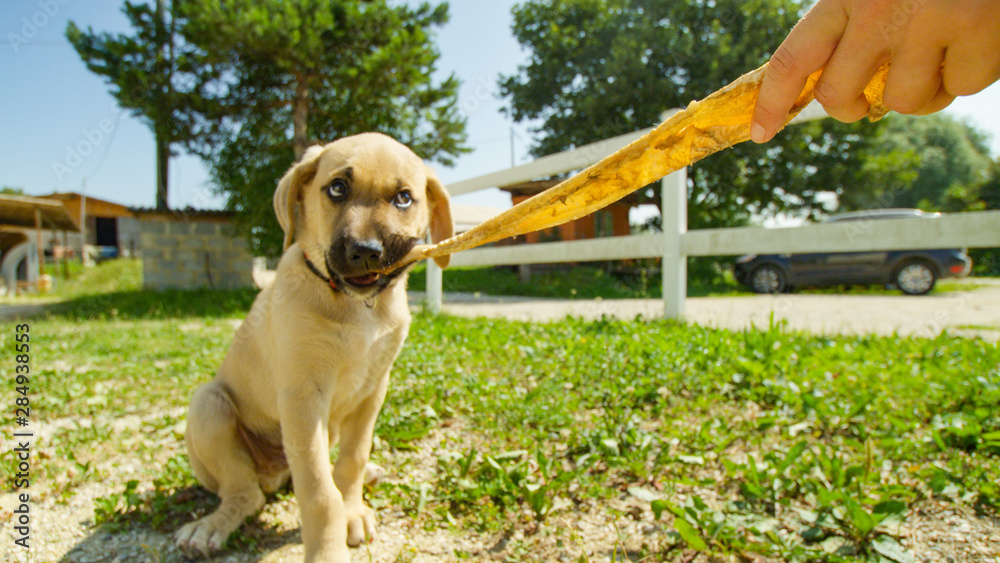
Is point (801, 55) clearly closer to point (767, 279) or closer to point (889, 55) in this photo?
point (889, 55)

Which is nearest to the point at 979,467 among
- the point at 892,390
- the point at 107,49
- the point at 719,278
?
the point at 892,390

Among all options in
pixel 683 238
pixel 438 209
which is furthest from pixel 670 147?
pixel 683 238

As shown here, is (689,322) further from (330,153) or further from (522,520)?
(330,153)

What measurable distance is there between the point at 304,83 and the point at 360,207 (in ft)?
36.2

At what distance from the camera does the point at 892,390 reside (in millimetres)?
2729

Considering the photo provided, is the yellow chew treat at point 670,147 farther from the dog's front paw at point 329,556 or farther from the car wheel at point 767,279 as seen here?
the car wheel at point 767,279

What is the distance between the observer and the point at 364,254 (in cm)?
177

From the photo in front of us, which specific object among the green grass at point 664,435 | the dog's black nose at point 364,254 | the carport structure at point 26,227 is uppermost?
the carport structure at point 26,227

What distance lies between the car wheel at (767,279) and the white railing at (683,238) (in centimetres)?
552

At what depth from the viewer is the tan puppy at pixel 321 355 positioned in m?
1.78

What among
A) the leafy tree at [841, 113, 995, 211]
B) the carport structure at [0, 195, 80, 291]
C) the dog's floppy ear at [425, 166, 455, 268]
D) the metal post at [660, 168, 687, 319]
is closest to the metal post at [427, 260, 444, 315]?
the metal post at [660, 168, 687, 319]

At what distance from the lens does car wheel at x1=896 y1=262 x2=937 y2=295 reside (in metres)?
8.72

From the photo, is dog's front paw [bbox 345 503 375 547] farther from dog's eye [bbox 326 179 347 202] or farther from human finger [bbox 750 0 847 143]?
human finger [bbox 750 0 847 143]

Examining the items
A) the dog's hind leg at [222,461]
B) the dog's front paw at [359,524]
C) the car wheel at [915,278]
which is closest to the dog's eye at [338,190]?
the dog's hind leg at [222,461]
